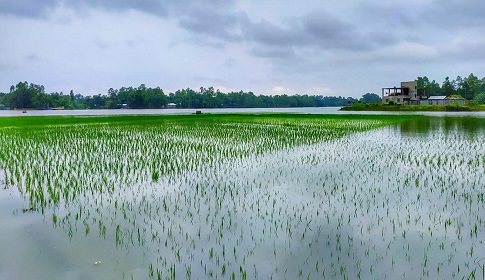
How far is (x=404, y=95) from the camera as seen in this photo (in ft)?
244

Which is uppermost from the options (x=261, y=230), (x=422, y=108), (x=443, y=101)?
(x=443, y=101)

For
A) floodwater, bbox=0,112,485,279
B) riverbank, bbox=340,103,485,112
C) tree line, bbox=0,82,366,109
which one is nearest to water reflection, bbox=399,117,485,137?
floodwater, bbox=0,112,485,279

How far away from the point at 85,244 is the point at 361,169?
738cm

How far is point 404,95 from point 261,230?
260 feet

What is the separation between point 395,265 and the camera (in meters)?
3.84

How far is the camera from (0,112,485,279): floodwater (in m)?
3.80

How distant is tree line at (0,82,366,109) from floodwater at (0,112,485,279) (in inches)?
5300

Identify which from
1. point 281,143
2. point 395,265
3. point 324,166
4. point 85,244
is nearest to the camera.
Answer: point 395,265

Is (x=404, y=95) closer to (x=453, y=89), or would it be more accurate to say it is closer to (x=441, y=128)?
(x=453, y=89)

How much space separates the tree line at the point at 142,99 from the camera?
126438mm

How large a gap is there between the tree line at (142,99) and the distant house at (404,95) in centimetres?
7525

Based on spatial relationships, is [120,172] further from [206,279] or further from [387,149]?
[387,149]

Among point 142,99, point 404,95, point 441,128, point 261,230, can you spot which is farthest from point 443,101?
point 142,99

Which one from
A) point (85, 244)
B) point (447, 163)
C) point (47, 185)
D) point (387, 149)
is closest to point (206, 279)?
point (85, 244)
